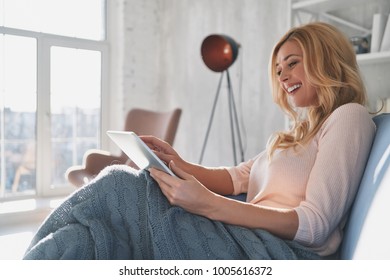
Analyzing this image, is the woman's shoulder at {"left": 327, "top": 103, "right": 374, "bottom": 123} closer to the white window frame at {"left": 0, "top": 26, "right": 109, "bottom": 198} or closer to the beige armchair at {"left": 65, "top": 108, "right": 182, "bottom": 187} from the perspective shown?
the beige armchair at {"left": 65, "top": 108, "right": 182, "bottom": 187}

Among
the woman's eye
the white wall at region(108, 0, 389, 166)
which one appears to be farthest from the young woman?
the white wall at region(108, 0, 389, 166)

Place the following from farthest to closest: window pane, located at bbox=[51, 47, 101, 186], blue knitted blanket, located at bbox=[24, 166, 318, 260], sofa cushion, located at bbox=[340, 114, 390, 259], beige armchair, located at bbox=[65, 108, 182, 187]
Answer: window pane, located at bbox=[51, 47, 101, 186], beige armchair, located at bbox=[65, 108, 182, 187], blue knitted blanket, located at bbox=[24, 166, 318, 260], sofa cushion, located at bbox=[340, 114, 390, 259]

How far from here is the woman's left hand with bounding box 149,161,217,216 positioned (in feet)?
3.50

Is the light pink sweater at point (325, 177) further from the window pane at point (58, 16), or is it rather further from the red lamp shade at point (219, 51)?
the window pane at point (58, 16)

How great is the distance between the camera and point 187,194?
107cm

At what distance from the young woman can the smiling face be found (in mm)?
101

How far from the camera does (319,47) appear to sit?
1.31 m

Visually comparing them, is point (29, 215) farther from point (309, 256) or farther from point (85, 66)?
point (309, 256)

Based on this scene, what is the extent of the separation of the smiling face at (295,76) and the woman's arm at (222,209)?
457 mm

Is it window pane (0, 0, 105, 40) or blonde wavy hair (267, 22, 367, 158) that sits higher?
window pane (0, 0, 105, 40)

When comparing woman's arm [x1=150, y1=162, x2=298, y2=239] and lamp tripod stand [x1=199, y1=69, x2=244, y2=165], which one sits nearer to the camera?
woman's arm [x1=150, y1=162, x2=298, y2=239]

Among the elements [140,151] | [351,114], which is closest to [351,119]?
[351,114]

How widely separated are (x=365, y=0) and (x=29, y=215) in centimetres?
291
